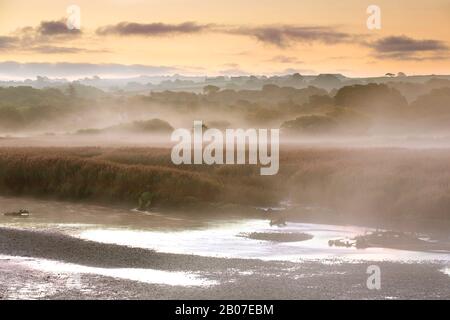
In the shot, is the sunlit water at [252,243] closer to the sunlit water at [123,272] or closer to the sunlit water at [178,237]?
the sunlit water at [178,237]

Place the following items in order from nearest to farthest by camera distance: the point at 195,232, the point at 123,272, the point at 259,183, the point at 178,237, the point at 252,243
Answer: the point at 123,272 < the point at 252,243 < the point at 178,237 < the point at 195,232 < the point at 259,183

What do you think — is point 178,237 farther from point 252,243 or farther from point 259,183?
point 259,183

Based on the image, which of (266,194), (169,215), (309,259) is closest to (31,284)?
(309,259)

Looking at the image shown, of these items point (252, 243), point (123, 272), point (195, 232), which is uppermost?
point (195, 232)

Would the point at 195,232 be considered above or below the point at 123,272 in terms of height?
above

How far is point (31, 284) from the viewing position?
26.0 metres

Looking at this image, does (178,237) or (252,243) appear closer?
(252,243)

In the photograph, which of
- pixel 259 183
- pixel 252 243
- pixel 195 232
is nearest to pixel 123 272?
pixel 252 243

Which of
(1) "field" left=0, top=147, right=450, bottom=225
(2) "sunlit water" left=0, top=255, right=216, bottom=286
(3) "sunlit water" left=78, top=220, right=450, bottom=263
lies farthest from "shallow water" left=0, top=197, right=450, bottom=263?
(2) "sunlit water" left=0, top=255, right=216, bottom=286

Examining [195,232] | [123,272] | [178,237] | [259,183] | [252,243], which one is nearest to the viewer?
[123,272]

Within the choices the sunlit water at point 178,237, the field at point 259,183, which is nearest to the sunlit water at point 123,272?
the sunlit water at point 178,237

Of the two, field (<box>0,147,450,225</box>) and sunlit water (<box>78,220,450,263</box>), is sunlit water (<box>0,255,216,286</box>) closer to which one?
sunlit water (<box>78,220,450,263</box>)
